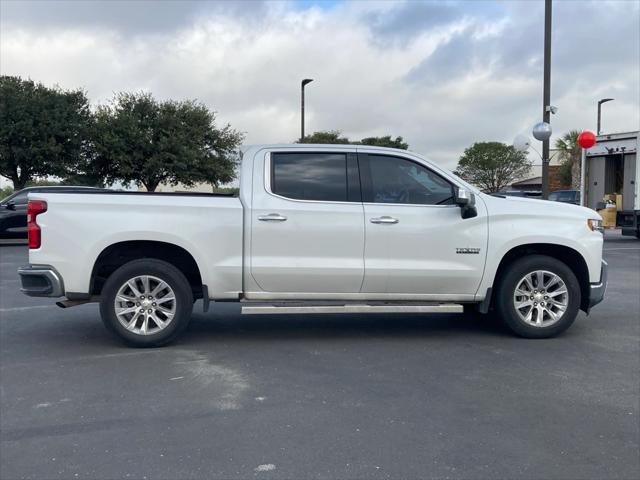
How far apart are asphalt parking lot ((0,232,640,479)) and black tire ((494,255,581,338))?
0.17 metres

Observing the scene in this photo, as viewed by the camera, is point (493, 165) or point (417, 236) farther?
point (493, 165)

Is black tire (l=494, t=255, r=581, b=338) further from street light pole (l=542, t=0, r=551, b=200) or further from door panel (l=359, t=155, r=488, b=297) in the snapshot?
street light pole (l=542, t=0, r=551, b=200)

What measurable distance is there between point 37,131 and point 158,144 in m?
5.64

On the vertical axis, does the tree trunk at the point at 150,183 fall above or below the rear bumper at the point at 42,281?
above

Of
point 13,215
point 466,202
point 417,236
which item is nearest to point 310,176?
point 417,236

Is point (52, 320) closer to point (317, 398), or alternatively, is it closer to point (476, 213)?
point (317, 398)

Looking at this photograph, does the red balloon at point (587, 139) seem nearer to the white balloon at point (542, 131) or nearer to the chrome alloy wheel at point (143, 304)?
the white balloon at point (542, 131)

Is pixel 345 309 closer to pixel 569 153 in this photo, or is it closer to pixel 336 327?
pixel 336 327

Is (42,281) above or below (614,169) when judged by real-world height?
below

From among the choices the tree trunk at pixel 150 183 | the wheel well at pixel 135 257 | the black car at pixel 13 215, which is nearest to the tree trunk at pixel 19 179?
the tree trunk at pixel 150 183

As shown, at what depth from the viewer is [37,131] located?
A: 2856cm

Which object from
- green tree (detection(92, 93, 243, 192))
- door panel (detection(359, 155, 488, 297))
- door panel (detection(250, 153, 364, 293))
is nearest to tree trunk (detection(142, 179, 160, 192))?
green tree (detection(92, 93, 243, 192))

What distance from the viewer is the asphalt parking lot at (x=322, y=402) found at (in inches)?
144

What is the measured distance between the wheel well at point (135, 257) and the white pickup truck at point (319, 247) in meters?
0.02
